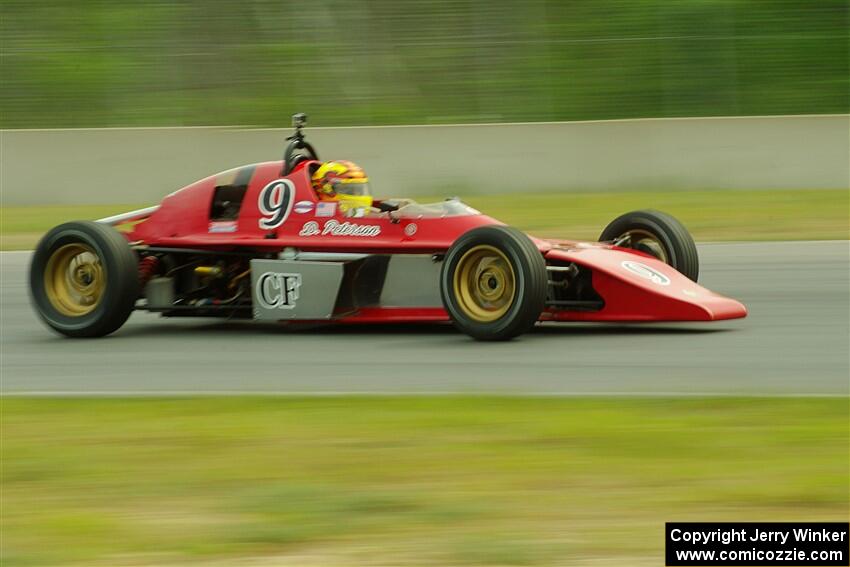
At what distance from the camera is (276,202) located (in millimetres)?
9695

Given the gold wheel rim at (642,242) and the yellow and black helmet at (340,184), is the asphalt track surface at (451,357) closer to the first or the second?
the gold wheel rim at (642,242)

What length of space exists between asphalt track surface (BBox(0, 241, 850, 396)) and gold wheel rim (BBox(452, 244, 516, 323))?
227 mm

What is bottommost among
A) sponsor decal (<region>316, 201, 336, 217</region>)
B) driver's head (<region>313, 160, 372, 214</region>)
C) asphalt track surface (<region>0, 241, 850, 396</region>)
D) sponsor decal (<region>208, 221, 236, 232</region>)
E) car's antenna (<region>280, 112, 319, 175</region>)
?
asphalt track surface (<region>0, 241, 850, 396</region>)

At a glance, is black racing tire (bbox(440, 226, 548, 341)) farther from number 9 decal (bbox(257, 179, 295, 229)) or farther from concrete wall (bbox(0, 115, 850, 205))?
concrete wall (bbox(0, 115, 850, 205))

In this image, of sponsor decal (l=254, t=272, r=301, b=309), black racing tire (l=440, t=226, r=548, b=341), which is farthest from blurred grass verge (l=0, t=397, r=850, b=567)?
sponsor decal (l=254, t=272, r=301, b=309)

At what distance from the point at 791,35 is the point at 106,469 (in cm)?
1595

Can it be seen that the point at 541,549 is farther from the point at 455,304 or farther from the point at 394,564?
the point at 455,304

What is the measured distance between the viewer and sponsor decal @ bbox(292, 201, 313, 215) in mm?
9578

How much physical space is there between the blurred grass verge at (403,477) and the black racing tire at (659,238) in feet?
8.80

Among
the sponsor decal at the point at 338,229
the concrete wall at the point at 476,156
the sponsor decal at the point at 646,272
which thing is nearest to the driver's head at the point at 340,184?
the sponsor decal at the point at 338,229

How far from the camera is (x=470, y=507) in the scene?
524 cm

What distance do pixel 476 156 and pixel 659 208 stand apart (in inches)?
108

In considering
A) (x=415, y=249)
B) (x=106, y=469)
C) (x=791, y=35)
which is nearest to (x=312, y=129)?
(x=791, y=35)

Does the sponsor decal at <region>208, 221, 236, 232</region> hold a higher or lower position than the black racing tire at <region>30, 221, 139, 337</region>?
higher
